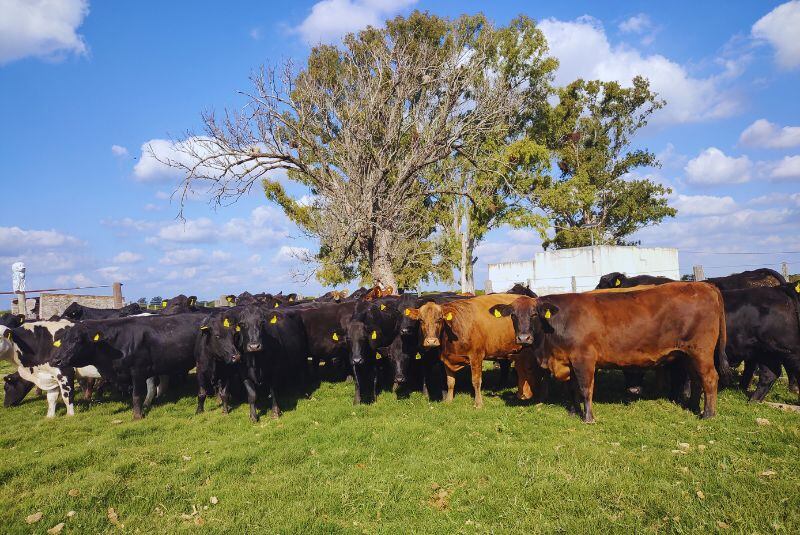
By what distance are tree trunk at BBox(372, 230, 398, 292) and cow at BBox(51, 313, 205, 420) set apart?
7.92 m

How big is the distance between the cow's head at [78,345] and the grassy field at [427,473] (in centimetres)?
124

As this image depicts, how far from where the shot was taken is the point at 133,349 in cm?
938

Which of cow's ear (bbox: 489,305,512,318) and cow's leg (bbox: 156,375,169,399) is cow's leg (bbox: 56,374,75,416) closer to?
cow's leg (bbox: 156,375,169,399)

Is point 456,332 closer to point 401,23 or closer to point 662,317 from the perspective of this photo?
point 662,317

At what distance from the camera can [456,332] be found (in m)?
8.94

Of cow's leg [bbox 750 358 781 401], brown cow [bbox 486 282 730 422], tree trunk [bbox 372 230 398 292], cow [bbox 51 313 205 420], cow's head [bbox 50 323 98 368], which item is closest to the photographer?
brown cow [bbox 486 282 730 422]

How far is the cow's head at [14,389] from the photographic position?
33.8ft

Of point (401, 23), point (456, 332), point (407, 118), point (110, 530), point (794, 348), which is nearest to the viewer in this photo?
point (110, 530)

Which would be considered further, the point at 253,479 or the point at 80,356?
the point at 80,356

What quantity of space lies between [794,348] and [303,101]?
1470 cm

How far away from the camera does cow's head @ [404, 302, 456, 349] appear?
28.4 feet

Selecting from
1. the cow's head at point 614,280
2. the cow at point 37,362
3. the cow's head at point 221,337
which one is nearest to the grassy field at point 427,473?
the cow's head at point 221,337

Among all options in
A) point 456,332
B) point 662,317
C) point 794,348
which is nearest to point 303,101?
point 456,332

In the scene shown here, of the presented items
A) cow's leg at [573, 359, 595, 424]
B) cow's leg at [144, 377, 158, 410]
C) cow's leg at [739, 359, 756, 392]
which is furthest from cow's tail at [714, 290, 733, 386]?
cow's leg at [144, 377, 158, 410]
